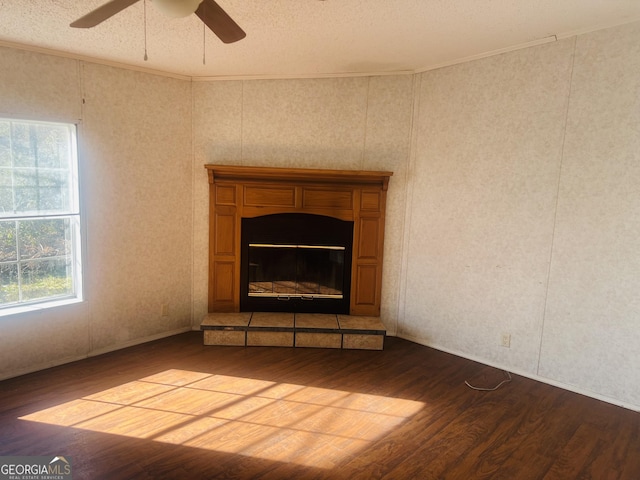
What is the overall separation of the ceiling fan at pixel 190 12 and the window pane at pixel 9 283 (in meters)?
2.33

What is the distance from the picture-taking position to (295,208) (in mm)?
4559

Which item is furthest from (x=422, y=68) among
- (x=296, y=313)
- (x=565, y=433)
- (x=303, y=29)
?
(x=565, y=433)

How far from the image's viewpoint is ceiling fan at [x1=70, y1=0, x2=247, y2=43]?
1761mm

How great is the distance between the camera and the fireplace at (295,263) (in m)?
4.64

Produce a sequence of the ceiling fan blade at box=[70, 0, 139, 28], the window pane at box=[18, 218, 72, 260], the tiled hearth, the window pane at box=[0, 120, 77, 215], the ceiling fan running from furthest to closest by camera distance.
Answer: the tiled hearth < the window pane at box=[18, 218, 72, 260] < the window pane at box=[0, 120, 77, 215] < the ceiling fan blade at box=[70, 0, 139, 28] < the ceiling fan

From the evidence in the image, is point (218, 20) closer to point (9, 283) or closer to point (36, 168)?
point (36, 168)

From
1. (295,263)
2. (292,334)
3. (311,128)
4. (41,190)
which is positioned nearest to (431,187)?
(311,128)

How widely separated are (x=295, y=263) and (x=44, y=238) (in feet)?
7.78

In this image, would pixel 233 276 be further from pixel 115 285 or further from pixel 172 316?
pixel 115 285

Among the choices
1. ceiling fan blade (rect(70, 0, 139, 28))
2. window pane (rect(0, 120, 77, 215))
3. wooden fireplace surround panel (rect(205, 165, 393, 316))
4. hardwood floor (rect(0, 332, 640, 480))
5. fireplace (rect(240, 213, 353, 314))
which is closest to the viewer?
ceiling fan blade (rect(70, 0, 139, 28))

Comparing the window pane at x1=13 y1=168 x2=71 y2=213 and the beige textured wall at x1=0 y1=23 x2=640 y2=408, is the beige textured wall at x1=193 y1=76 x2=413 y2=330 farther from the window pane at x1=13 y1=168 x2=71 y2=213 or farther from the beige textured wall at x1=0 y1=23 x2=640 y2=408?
the window pane at x1=13 y1=168 x2=71 y2=213

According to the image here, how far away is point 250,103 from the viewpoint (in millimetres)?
4613

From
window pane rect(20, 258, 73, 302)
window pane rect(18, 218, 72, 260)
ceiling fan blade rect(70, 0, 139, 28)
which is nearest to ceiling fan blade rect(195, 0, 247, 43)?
ceiling fan blade rect(70, 0, 139, 28)

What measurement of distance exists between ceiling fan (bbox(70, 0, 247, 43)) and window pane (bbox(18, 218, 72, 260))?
212 cm
